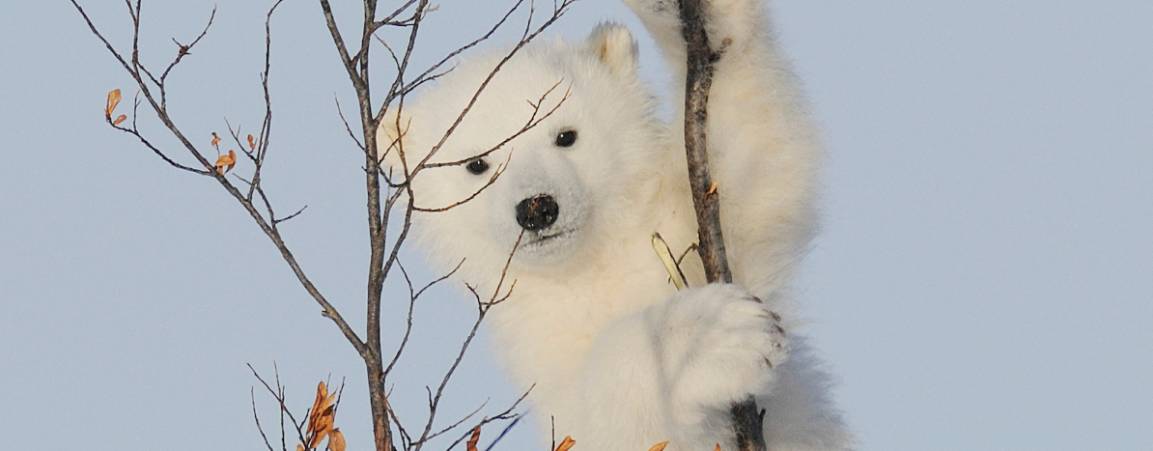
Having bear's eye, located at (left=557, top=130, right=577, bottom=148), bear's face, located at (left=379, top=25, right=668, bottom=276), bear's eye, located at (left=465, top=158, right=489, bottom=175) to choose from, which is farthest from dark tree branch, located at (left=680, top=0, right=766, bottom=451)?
bear's eye, located at (left=465, top=158, right=489, bottom=175)

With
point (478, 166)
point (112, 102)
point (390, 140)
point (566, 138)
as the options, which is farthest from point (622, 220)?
point (112, 102)

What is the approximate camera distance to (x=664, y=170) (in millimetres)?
6109

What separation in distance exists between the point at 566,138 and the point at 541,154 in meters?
0.25

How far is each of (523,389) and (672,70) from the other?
1561 mm

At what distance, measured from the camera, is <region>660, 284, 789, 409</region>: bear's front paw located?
481cm

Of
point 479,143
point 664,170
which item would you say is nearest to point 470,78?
point 479,143

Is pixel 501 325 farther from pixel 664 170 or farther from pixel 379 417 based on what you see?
pixel 379 417

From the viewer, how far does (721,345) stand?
483cm

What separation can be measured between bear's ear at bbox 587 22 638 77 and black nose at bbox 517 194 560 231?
1089 millimetres

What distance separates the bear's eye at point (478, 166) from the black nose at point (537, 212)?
1.62 feet

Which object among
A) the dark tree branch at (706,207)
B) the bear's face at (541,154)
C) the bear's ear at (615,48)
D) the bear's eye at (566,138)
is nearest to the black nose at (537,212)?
the bear's face at (541,154)

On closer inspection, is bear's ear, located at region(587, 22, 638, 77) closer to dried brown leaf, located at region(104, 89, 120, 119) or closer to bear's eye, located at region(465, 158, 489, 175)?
bear's eye, located at region(465, 158, 489, 175)

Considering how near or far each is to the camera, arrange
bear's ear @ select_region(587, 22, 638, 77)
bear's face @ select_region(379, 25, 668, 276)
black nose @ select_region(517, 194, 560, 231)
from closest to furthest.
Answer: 1. black nose @ select_region(517, 194, 560, 231)
2. bear's face @ select_region(379, 25, 668, 276)
3. bear's ear @ select_region(587, 22, 638, 77)

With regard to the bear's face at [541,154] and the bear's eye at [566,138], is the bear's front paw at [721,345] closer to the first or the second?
the bear's face at [541,154]
